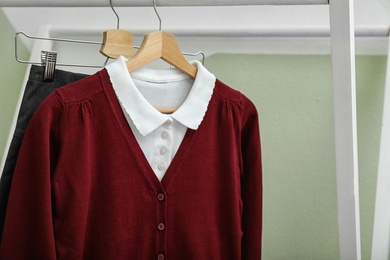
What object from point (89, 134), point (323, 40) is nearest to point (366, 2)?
point (323, 40)

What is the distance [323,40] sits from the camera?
3.59 ft

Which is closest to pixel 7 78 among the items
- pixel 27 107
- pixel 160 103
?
pixel 27 107

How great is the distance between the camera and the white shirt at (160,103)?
0.74 m

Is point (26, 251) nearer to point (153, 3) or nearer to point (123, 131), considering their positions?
point (123, 131)

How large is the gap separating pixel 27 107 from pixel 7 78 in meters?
0.42

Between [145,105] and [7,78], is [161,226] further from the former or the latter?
[7,78]

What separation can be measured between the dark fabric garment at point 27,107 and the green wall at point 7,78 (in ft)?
1.26

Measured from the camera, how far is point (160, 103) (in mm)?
810

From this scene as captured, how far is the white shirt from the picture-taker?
0.74m

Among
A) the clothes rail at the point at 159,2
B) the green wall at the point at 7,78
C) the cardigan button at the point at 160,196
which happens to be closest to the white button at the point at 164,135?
the cardigan button at the point at 160,196

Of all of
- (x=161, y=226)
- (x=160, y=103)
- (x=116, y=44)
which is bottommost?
(x=161, y=226)

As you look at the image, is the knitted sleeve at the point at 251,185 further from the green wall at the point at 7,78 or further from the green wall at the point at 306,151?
the green wall at the point at 7,78

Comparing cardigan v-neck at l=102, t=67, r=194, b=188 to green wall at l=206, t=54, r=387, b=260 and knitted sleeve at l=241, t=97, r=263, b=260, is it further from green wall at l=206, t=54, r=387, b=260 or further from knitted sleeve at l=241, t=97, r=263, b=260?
green wall at l=206, t=54, r=387, b=260

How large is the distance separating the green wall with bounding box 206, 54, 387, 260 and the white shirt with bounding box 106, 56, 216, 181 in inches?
13.2
